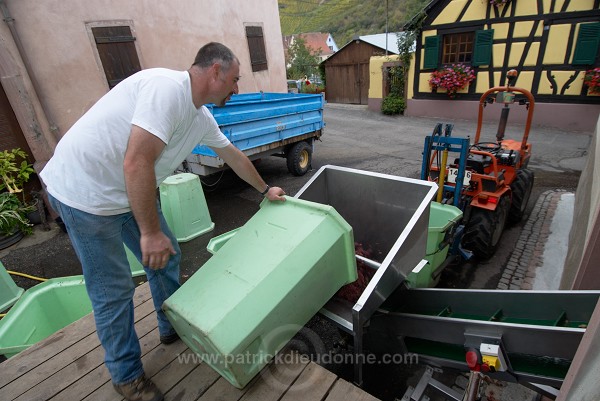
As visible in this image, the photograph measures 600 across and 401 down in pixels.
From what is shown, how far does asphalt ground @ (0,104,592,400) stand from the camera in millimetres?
2612

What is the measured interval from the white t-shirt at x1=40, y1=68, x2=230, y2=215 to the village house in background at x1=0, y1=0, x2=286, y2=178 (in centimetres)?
501

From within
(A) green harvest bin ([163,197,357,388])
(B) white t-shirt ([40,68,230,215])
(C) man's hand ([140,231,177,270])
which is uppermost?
(B) white t-shirt ([40,68,230,215])

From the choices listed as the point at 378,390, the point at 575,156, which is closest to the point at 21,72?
the point at 378,390

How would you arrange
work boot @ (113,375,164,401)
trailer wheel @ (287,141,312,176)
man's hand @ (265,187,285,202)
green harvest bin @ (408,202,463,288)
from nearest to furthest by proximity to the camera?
work boot @ (113,375,164,401) → man's hand @ (265,187,285,202) → green harvest bin @ (408,202,463,288) → trailer wheel @ (287,141,312,176)

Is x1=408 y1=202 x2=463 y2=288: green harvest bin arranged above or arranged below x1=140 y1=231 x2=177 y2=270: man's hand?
below

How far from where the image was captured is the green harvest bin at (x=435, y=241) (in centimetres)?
257

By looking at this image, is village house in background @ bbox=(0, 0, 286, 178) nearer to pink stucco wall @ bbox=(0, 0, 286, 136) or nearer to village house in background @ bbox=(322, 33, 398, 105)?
pink stucco wall @ bbox=(0, 0, 286, 136)

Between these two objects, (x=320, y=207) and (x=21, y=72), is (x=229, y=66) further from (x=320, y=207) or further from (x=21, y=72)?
(x=21, y=72)

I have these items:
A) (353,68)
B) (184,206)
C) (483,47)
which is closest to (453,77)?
(483,47)

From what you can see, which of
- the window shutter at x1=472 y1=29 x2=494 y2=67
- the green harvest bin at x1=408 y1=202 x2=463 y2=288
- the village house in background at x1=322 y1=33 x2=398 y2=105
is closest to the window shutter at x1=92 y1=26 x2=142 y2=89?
the green harvest bin at x1=408 y1=202 x2=463 y2=288

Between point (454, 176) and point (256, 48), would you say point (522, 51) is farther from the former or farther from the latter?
point (454, 176)

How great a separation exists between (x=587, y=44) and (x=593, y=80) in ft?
3.17

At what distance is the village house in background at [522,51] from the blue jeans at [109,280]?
37.9 ft

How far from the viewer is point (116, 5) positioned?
19.4ft
